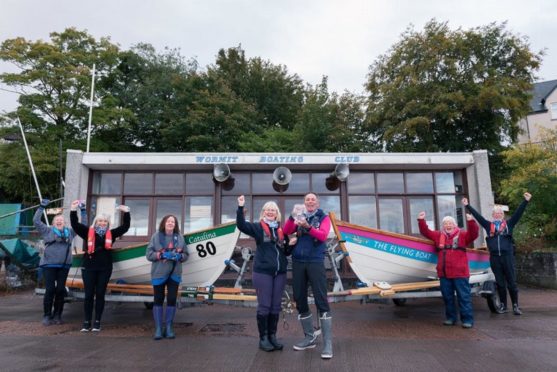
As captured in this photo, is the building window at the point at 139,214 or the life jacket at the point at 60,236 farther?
the building window at the point at 139,214

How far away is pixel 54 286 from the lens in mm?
6047

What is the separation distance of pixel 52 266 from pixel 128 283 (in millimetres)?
1147

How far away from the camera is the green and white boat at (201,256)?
591cm

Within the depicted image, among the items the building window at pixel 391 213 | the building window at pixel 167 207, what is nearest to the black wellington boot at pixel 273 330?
the building window at pixel 167 207

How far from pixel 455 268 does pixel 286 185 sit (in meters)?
5.76

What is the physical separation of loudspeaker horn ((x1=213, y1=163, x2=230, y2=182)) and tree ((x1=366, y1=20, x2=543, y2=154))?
1240 cm

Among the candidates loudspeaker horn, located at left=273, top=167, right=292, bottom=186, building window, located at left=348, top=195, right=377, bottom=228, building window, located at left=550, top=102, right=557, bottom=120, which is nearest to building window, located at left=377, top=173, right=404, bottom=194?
building window, located at left=348, top=195, right=377, bottom=228

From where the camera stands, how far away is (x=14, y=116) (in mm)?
22797

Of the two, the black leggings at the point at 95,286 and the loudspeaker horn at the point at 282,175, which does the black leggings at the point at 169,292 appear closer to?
the black leggings at the point at 95,286

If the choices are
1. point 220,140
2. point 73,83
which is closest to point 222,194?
point 220,140

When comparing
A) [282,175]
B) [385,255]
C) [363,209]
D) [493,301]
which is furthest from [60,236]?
[363,209]

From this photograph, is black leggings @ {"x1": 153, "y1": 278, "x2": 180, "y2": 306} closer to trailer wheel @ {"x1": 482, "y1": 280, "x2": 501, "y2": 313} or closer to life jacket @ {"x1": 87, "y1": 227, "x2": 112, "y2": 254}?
life jacket @ {"x1": 87, "y1": 227, "x2": 112, "y2": 254}

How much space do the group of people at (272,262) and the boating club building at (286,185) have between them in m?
4.18

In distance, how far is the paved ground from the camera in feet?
13.2
